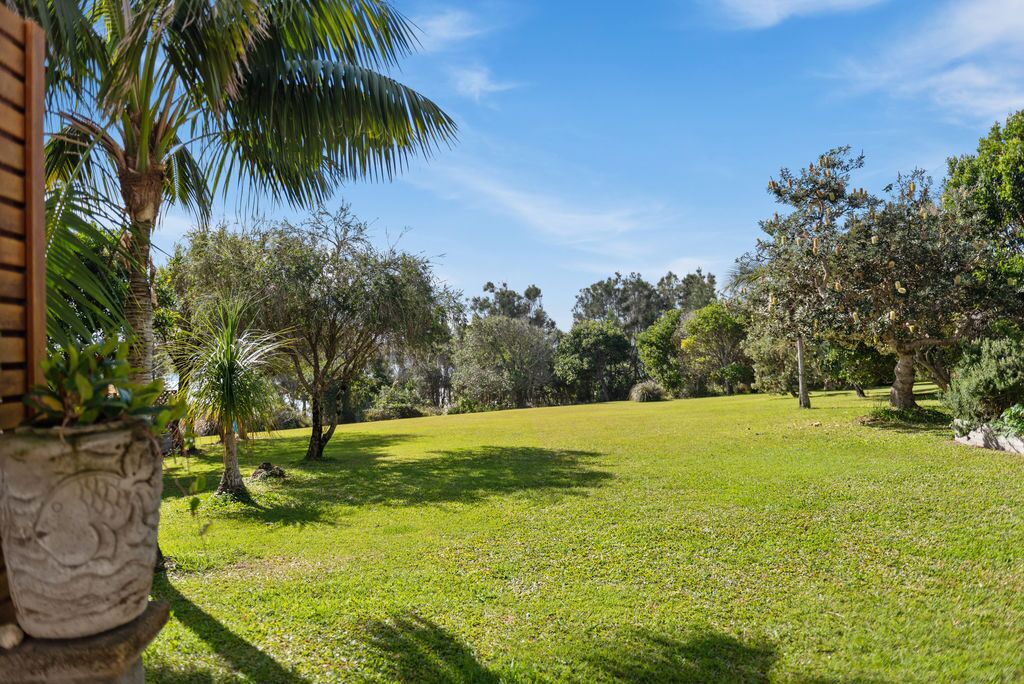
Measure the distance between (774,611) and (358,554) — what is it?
164 inches

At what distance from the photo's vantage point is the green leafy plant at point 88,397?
1.88 metres

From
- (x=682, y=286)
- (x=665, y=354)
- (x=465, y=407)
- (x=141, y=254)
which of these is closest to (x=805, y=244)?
(x=141, y=254)

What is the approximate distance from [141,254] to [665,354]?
33.4 metres

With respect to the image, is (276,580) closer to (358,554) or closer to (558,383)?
(358,554)

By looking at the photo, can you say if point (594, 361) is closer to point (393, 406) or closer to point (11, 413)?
point (393, 406)

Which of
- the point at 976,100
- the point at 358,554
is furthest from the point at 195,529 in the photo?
the point at 976,100

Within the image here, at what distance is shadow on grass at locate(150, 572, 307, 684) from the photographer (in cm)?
367

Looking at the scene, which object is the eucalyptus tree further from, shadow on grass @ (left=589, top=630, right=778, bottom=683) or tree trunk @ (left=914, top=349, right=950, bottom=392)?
shadow on grass @ (left=589, top=630, right=778, bottom=683)

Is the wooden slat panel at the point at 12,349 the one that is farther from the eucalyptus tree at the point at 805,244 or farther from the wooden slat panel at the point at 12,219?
the eucalyptus tree at the point at 805,244

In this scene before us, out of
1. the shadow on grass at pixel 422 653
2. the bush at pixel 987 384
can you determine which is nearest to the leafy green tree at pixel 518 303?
the bush at pixel 987 384

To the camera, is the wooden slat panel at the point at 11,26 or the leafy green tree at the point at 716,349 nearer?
the wooden slat panel at the point at 11,26

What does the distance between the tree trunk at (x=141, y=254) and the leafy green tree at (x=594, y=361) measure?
33121 mm

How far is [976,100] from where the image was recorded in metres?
12.3

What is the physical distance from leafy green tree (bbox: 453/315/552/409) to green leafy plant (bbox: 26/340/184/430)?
33974 mm
